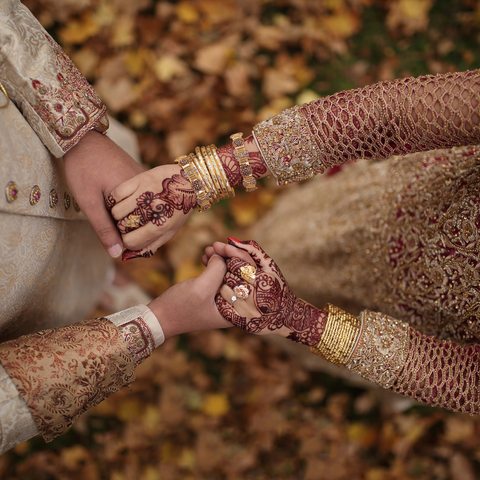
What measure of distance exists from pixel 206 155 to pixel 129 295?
1.37 meters

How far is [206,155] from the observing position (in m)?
1.05

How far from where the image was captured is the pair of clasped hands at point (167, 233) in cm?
101

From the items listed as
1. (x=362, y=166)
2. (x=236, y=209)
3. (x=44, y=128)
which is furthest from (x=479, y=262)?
(x=236, y=209)

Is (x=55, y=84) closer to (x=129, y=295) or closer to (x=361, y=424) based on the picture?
(x=129, y=295)

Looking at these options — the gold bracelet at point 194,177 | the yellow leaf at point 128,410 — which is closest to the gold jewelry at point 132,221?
the gold bracelet at point 194,177

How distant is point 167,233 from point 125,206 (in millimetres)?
144

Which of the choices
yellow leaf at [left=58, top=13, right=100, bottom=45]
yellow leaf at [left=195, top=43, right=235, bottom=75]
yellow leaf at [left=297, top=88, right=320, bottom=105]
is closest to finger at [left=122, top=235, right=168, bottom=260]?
yellow leaf at [left=195, top=43, right=235, bottom=75]

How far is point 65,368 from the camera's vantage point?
0.90 metres

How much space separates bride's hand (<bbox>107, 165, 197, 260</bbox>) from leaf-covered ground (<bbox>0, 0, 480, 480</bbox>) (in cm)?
122

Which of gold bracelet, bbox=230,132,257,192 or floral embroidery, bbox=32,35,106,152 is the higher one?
floral embroidery, bbox=32,35,106,152

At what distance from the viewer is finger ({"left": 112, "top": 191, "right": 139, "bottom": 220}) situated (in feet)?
3.29

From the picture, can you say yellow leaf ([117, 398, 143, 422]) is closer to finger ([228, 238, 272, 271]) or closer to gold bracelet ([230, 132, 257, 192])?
finger ([228, 238, 272, 271])

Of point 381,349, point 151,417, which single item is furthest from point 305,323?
point 151,417

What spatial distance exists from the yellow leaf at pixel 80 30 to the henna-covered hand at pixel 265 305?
6.26 feet
